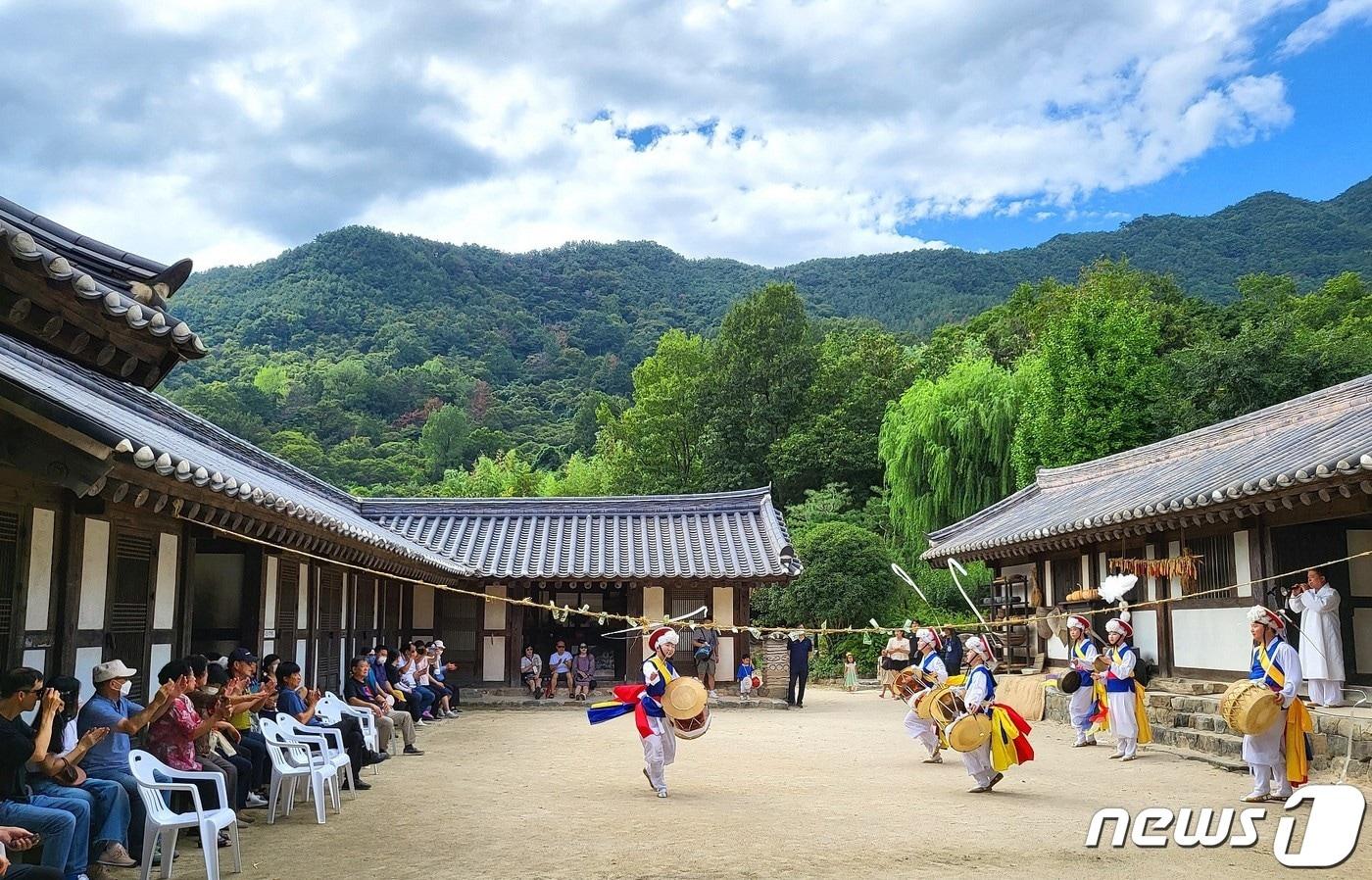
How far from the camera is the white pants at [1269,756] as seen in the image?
809 cm

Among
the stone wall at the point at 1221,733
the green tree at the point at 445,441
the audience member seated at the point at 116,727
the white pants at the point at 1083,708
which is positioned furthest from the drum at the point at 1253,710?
the green tree at the point at 445,441

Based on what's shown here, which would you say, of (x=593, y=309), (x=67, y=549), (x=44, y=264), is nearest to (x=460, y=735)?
(x=67, y=549)

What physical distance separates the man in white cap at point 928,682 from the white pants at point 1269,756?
9.34 ft

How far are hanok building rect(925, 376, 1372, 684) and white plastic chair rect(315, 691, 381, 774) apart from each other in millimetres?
8402

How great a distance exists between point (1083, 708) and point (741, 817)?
6.81m

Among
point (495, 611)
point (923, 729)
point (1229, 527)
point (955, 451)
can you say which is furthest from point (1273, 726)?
point (955, 451)

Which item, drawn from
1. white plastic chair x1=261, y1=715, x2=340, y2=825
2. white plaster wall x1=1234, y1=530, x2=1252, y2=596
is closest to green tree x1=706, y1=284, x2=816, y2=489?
A: white plaster wall x1=1234, y1=530, x2=1252, y2=596

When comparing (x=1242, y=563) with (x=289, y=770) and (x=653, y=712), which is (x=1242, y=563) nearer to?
(x=653, y=712)

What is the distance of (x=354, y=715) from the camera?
997 centimetres

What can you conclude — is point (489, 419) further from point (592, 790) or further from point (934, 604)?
point (592, 790)

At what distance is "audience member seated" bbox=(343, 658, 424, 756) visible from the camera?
10.9 metres

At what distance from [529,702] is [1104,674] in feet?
33.2

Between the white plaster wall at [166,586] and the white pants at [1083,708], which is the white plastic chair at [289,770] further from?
the white pants at [1083,708]

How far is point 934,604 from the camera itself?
27000 millimetres
